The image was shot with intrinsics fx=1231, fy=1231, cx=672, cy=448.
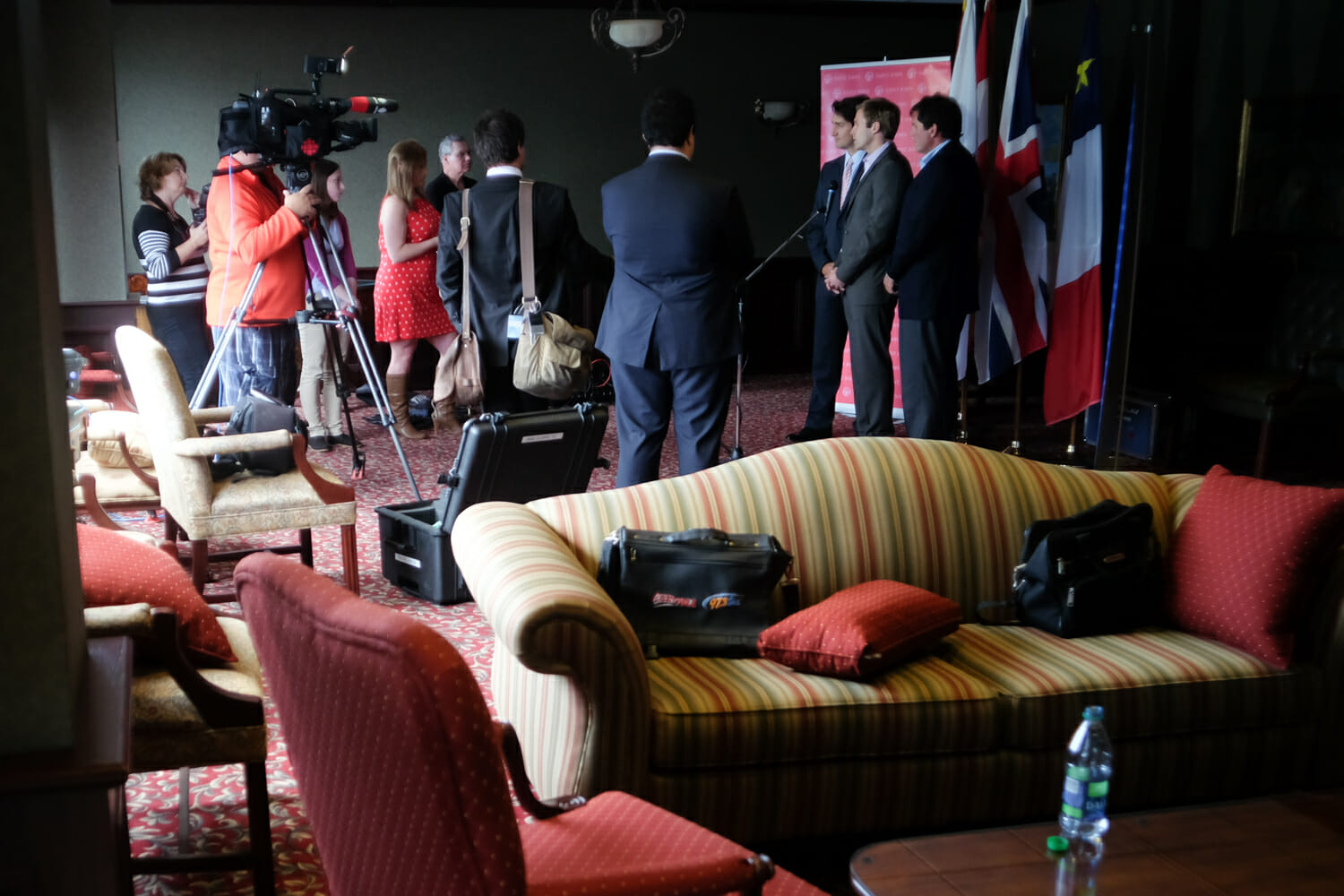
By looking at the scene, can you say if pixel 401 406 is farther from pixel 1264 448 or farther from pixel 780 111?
pixel 1264 448

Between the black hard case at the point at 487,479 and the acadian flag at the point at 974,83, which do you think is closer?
the black hard case at the point at 487,479

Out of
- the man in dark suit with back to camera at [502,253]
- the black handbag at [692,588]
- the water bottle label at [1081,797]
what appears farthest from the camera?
the man in dark suit with back to camera at [502,253]

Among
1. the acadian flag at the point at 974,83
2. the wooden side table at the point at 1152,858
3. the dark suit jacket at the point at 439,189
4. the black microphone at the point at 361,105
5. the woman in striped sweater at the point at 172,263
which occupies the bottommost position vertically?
the wooden side table at the point at 1152,858

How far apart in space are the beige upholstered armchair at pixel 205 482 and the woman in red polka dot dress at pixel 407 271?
2304 mm

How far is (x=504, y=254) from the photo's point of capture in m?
4.72

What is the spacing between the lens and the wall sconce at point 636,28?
7.36 m

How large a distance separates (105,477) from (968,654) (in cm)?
274

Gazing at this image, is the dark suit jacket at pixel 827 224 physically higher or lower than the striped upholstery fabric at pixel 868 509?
higher

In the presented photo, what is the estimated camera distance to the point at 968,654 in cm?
271

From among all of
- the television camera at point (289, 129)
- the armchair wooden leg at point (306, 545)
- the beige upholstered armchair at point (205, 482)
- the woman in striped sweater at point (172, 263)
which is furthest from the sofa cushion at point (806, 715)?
the woman in striped sweater at point (172, 263)

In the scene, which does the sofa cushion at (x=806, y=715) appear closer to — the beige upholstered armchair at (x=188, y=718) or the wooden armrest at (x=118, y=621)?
the beige upholstered armchair at (x=188, y=718)

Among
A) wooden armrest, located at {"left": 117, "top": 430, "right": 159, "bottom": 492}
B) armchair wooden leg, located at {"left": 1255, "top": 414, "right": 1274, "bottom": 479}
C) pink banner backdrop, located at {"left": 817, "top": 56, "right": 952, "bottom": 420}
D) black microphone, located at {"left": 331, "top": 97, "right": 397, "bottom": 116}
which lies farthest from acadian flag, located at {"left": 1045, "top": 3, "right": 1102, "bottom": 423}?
wooden armrest, located at {"left": 117, "top": 430, "right": 159, "bottom": 492}

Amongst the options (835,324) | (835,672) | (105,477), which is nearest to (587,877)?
(835,672)

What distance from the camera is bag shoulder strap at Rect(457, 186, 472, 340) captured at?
187 inches
